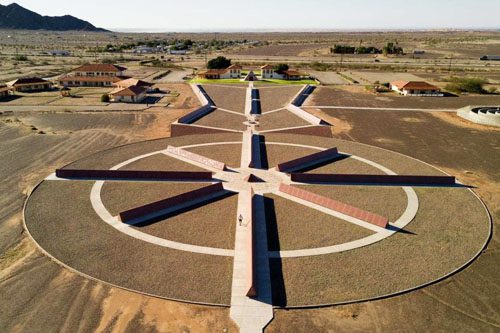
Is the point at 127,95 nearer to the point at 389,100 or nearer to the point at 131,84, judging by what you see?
the point at 131,84

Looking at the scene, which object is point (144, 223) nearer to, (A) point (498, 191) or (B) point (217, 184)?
(B) point (217, 184)

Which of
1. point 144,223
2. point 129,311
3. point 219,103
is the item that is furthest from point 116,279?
point 219,103

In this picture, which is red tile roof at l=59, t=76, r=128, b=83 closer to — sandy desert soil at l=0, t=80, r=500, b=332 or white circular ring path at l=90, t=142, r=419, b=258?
white circular ring path at l=90, t=142, r=419, b=258

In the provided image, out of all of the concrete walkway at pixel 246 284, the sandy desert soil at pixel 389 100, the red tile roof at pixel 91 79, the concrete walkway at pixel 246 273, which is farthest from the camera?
the red tile roof at pixel 91 79

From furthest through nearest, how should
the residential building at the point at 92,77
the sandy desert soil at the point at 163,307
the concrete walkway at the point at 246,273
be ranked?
the residential building at the point at 92,77 → the concrete walkway at the point at 246,273 → the sandy desert soil at the point at 163,307

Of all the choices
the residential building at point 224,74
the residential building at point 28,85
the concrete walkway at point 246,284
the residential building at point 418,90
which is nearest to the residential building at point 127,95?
the residential building at point 28,85

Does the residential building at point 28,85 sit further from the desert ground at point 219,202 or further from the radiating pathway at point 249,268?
the radiating pathway at point 249,268
